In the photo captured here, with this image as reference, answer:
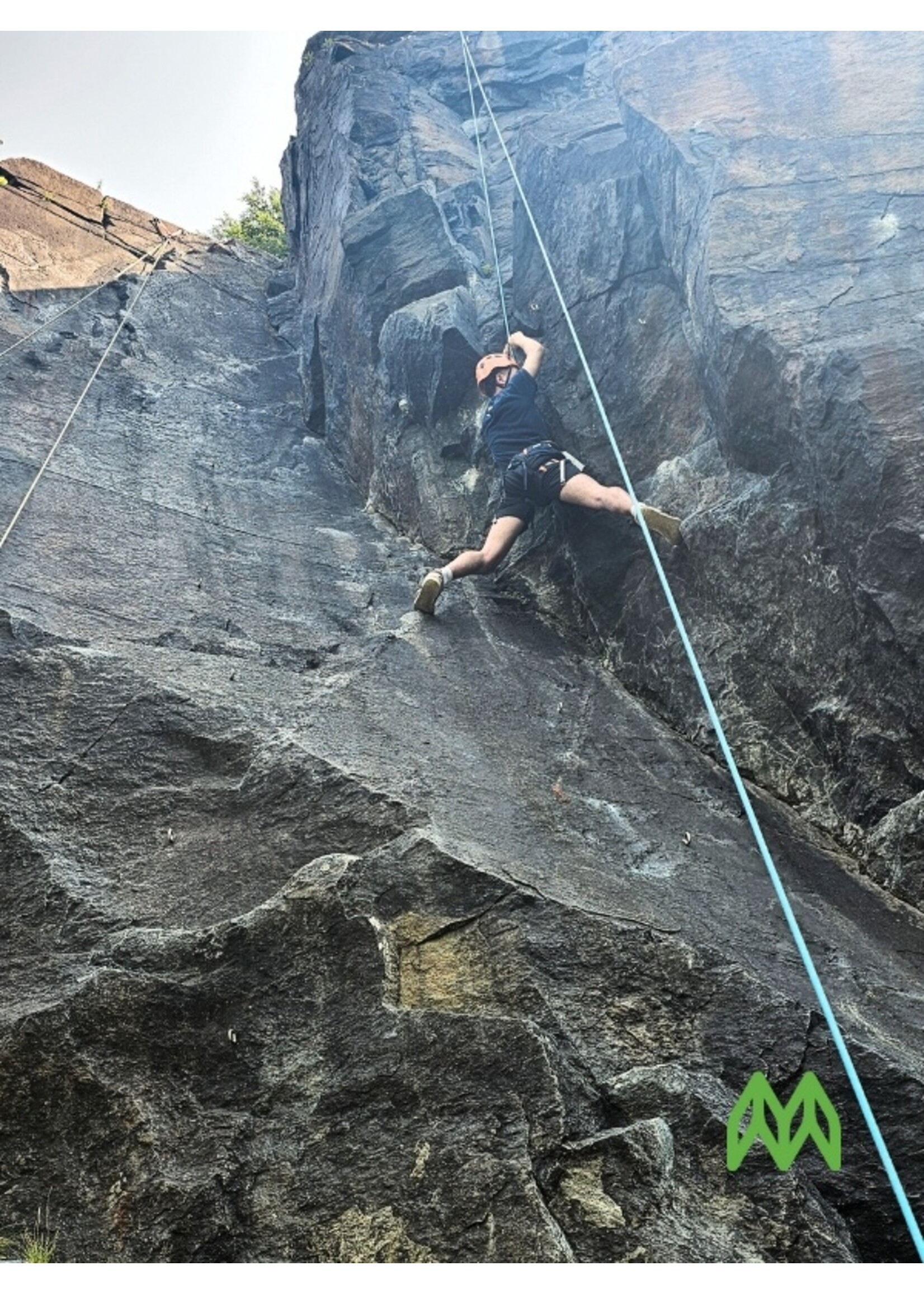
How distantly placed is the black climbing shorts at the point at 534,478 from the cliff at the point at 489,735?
34cm

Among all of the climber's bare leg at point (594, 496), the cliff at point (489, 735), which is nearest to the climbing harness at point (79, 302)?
the cliff at point (489, 735)

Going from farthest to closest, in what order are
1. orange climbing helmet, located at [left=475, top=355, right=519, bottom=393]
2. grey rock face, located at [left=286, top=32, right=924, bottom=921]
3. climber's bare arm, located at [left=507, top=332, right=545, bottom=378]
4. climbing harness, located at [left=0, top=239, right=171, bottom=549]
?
climber's bare arm, located at [left=507, top=332, right=545, bottom=378] → orange climbing helmet, located at [left=475, top=355, right=519, bottom=393] → climbing harness, located at [left=0, top=239, right=171, bottom=549] → grey rock face, located at [left=286, top=32, right=924, bottom=921]

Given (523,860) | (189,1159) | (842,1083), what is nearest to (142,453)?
(523,860)

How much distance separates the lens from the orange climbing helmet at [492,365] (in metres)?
7.94

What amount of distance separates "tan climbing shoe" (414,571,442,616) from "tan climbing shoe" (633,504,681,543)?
1.36 m

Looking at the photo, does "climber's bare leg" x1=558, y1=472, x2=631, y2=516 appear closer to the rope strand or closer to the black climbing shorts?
the black climbing shorts

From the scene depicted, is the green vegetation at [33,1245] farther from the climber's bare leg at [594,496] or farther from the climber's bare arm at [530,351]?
the climber's bare arm at [530,351]

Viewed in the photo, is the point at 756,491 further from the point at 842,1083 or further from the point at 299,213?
the point at 299,213

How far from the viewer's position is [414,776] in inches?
199

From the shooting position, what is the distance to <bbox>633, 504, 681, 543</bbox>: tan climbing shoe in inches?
253

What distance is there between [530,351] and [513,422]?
90 cm

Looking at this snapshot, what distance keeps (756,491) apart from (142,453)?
506cm

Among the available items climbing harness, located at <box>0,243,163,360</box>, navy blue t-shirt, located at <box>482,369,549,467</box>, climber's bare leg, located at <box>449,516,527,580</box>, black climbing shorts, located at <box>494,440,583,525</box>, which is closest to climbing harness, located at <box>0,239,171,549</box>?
climbing harness, located at <box>0,243,163,360</box>

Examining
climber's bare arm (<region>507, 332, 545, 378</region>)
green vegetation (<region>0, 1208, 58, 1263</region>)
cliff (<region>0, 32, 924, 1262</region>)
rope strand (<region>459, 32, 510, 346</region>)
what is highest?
rope strand (<region>459, 32, 510, 346</region>)
